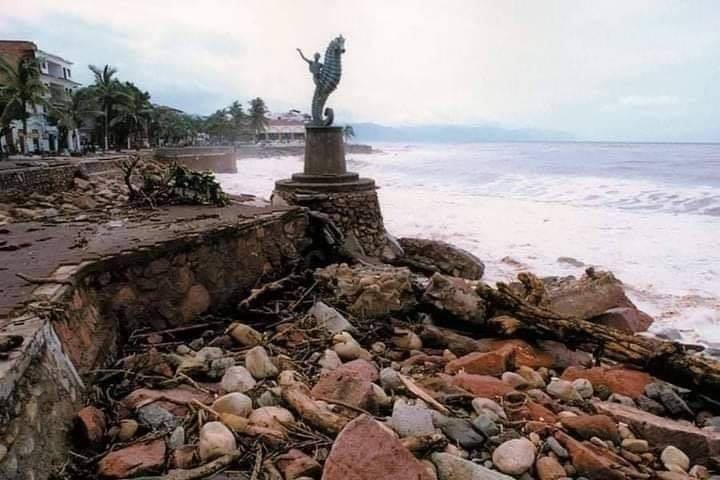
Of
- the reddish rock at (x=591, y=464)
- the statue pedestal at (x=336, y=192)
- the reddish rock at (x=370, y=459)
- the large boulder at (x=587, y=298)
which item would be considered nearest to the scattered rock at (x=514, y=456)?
the reddish rock at (x=591, y=464)

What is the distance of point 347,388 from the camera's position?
128 inches

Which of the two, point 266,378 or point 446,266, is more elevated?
point 266,378

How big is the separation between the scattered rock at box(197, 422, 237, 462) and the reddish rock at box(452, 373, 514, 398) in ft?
5.58

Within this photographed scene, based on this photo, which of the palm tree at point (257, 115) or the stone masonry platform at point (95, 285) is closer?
the stone masonry platform at point (95, 285)

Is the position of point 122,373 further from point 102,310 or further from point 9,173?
point 9,173

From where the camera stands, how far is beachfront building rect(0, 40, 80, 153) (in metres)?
31.4

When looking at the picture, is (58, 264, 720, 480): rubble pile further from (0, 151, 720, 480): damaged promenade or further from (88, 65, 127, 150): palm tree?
(88, 65, 127, 150): palm tree

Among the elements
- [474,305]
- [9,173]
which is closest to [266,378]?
[474,305]

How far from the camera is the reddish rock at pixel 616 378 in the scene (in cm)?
421

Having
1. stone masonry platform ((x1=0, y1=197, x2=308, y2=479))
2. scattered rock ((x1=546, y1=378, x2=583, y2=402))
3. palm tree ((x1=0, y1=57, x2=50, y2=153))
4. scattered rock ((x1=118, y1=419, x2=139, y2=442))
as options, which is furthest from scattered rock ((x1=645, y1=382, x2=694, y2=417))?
palm tree ((x1=0, y1=57, x2=50, y2=153))

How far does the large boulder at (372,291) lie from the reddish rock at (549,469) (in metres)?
2.76

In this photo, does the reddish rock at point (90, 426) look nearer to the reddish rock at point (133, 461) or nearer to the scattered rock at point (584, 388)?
the reddish rock at point (133, 461)

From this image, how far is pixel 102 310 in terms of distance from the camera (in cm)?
390

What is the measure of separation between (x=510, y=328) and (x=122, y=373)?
3415mm
